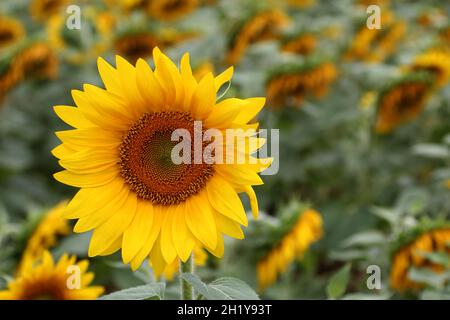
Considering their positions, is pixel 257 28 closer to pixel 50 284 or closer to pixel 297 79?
pixel 297 79

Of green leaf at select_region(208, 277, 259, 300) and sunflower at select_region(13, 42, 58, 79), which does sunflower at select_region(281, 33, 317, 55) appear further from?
green leaf at select_region(208, 277, 259, 300)

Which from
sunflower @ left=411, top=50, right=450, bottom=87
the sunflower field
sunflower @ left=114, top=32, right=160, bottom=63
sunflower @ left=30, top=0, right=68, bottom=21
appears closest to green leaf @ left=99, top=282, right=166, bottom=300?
the sunflower field

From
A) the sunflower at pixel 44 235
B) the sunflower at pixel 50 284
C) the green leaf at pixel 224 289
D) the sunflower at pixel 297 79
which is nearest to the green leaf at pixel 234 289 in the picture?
the green leaf at pixel 224 289

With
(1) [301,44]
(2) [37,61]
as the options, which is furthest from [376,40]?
(2) [37,61]

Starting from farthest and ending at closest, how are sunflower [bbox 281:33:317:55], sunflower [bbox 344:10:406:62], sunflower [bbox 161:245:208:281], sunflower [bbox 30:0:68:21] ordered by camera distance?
1. sunflower [bbox 30:0:68:21]
2. sunflower [bbox 344:10:406:62]
3. sunflower [bbox 281:33:317:55]
4. sunflower [bbox 161:245:208:281]

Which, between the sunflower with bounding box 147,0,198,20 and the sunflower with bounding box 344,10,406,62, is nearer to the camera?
the sunflower with bounding box 344,10,406,62

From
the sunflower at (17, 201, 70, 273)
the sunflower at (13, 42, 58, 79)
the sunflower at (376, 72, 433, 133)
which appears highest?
the sunflower at (13, 42, 58, 79)
